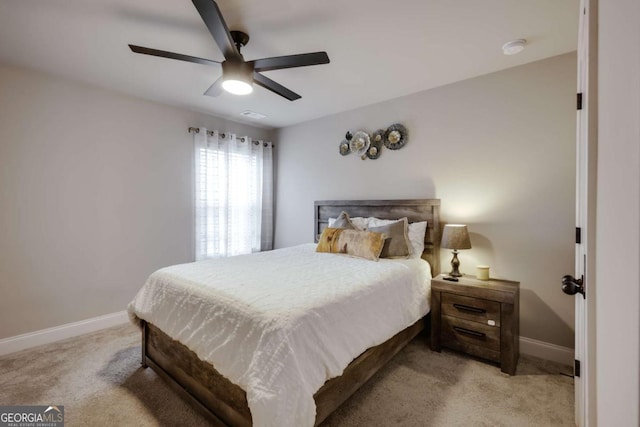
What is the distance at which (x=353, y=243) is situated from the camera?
277 cm

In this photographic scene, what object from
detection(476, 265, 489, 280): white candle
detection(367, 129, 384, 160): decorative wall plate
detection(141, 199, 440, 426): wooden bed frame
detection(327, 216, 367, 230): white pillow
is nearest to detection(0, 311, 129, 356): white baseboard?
detection(141, 199, 440, 426): wooden bed frame

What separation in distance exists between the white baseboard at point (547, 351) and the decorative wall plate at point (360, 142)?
258 centimetres

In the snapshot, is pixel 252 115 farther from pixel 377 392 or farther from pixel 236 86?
pixel 377 392

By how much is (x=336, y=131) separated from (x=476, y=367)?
122 inches

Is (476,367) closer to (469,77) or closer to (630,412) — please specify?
(630,412)

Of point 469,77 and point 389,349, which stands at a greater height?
point 469,77

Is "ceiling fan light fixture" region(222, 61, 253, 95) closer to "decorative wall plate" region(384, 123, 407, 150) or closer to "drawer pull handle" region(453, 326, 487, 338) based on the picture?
"decorative wall plate" region(384, 123, 407, 150)

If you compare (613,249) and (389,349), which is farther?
(389,349)

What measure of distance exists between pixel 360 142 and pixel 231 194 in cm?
201

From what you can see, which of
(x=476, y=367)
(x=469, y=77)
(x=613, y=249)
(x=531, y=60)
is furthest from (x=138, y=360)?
(x=531, y=60)

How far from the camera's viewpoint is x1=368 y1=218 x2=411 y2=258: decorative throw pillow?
270cm

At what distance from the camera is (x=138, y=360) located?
2.32 m

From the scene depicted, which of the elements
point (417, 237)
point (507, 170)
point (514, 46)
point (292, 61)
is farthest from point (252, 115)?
point (507, 170)

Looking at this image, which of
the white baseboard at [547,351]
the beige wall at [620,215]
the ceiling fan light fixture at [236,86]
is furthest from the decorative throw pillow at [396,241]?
the beige wall at [620,215]
